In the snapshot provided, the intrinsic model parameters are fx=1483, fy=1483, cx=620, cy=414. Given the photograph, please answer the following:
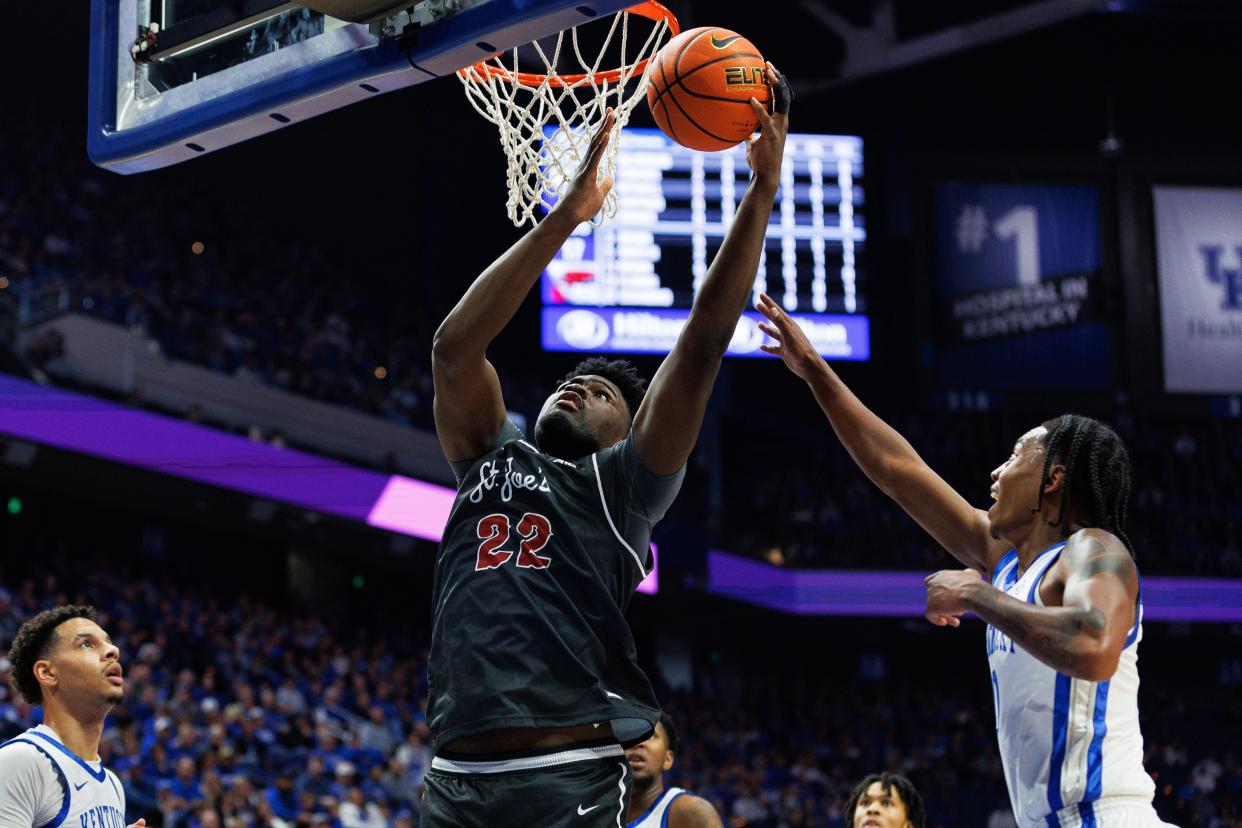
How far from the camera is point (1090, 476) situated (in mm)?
3258

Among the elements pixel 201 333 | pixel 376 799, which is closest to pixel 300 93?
pixel 376 799

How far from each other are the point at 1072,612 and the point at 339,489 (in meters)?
14.7

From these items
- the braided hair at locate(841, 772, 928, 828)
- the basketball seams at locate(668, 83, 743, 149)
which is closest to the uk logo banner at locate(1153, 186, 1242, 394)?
the braided hair at locate(841, 772, 928, 828)

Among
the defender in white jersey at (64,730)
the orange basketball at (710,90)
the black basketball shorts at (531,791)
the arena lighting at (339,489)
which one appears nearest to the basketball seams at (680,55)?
the orange basketball at (710,90)

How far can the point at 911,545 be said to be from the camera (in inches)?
808

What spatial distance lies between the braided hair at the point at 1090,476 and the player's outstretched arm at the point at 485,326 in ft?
3.90

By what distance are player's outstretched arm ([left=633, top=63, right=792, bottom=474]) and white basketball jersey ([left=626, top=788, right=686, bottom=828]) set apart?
2347mm


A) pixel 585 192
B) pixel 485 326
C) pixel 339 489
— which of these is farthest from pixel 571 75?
pixel 339 489

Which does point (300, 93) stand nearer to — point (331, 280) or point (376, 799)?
point (376, 799)

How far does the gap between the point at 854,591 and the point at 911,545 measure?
115 cm

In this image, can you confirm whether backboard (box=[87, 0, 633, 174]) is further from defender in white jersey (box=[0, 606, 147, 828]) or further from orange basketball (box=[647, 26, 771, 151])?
defender in white jersey (box=[0, 606, 147, 828])

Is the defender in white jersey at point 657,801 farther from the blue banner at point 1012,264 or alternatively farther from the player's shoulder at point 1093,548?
the blue banner at point 1012,264

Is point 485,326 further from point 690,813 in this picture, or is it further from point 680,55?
point 690,813

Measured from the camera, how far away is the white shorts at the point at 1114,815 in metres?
2.99
